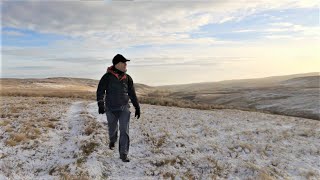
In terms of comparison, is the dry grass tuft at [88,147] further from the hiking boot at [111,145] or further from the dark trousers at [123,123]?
the dark trousers at [123,123]

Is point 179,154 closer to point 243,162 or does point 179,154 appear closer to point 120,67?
point 243,162

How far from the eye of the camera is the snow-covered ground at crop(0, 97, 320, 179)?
10938 mm

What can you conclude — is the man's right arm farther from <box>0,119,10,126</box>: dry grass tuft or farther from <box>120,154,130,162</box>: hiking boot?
<box>0,119,10,126</box>: dry grass tuft

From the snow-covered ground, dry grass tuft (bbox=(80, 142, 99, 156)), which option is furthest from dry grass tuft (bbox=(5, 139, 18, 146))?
dry grass tuft (bbox=(80, 142, 99, 156))

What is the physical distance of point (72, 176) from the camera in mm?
10164

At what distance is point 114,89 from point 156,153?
320cm

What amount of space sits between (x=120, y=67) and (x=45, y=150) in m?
4.47

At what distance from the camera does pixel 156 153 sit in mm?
12844

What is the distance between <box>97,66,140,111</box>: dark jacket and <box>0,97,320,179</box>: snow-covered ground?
6.55 ft

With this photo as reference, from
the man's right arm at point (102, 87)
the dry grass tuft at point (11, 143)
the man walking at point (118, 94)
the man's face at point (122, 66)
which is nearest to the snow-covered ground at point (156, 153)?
the dry grass tuft at point (11, 143)

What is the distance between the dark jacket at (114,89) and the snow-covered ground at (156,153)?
78.6 inches

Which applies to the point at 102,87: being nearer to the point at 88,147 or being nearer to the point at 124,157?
the point at 124,157

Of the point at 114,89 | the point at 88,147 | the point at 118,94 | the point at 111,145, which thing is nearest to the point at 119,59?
the point at 114,89

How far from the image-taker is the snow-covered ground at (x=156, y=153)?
1094 centimetres
